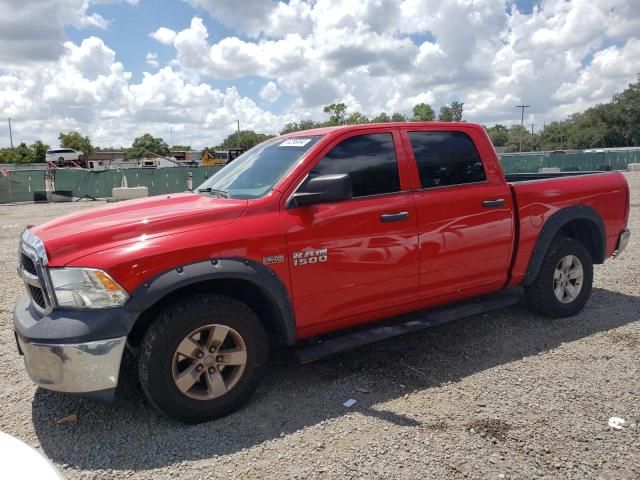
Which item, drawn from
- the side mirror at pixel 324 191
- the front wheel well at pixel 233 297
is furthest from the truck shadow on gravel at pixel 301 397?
the side mirror at pixel 324 191

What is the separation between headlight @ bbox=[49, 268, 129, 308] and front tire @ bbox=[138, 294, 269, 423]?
0.30 metres

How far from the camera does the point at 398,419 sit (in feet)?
10.5

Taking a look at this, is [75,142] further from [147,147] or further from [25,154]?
[147,147]

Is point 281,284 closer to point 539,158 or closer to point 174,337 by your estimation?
Answer: point 174,337

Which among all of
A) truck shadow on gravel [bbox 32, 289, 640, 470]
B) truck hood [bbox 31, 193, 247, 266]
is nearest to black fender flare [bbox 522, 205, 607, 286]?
truck shadow on gravel [bbox 32, 289, 640, 470]

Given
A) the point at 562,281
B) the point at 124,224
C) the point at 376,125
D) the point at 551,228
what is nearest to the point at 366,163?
the point at 376,125

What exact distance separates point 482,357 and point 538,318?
1239mm

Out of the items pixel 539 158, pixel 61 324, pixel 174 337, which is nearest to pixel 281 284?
pixel 174 337

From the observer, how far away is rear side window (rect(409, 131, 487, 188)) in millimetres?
4039

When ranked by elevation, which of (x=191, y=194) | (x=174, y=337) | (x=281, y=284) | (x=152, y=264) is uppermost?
(x=191, y=194)

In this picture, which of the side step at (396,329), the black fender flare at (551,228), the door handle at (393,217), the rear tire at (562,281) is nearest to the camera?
the side step at (396,329)

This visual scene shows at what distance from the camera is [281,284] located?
329cm

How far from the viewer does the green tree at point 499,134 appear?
112 meters

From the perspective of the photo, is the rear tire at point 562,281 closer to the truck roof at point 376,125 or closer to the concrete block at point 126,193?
the truck roof at point 376,125
